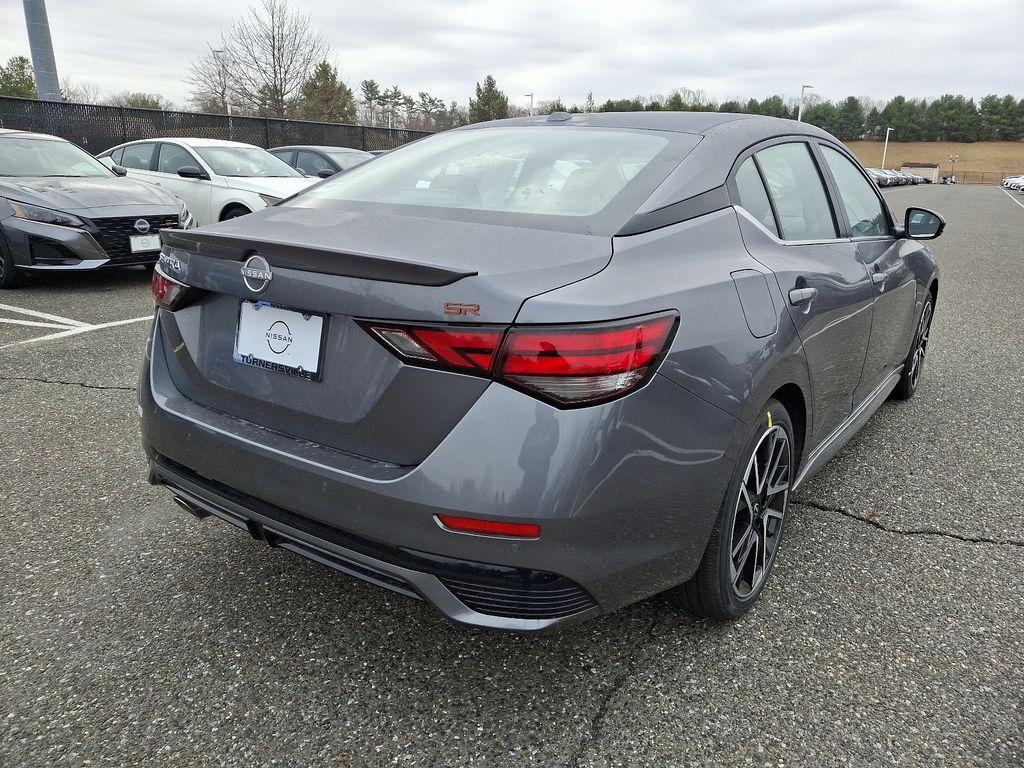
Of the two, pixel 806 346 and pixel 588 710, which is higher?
pixel 806 346

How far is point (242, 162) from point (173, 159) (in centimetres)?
90

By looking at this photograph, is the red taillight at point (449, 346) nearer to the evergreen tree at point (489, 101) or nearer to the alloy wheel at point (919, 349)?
the alloy wheel at point (919, 349)

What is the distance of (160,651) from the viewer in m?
2.18

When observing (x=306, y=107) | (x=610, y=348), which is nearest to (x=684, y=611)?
(x=610, y=348)

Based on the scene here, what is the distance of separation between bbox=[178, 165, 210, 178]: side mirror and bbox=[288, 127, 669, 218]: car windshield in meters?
7.34

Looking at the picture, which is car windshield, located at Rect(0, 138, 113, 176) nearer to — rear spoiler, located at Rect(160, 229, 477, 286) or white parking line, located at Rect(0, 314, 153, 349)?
white parking line, located at Rect(0, 314, 153, 349)

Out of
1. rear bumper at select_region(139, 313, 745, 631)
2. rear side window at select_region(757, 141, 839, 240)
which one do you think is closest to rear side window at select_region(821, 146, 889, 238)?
rear side window at select_region(757, 141, 839, 240)

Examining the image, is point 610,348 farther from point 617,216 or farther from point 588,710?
point 588,710

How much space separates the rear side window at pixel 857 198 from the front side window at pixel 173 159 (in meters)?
8.67

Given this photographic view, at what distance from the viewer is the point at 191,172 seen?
9.33m

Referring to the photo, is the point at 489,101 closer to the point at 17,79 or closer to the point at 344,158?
the point at 17,79

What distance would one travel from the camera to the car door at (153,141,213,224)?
380 inches

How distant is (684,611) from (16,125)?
57.8 feet

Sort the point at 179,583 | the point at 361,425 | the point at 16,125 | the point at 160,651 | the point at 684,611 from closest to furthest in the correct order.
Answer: the point at 361,425 < the point at 160,651 < the point at 684,611 < the point at 179,583 < the point at 16,125
